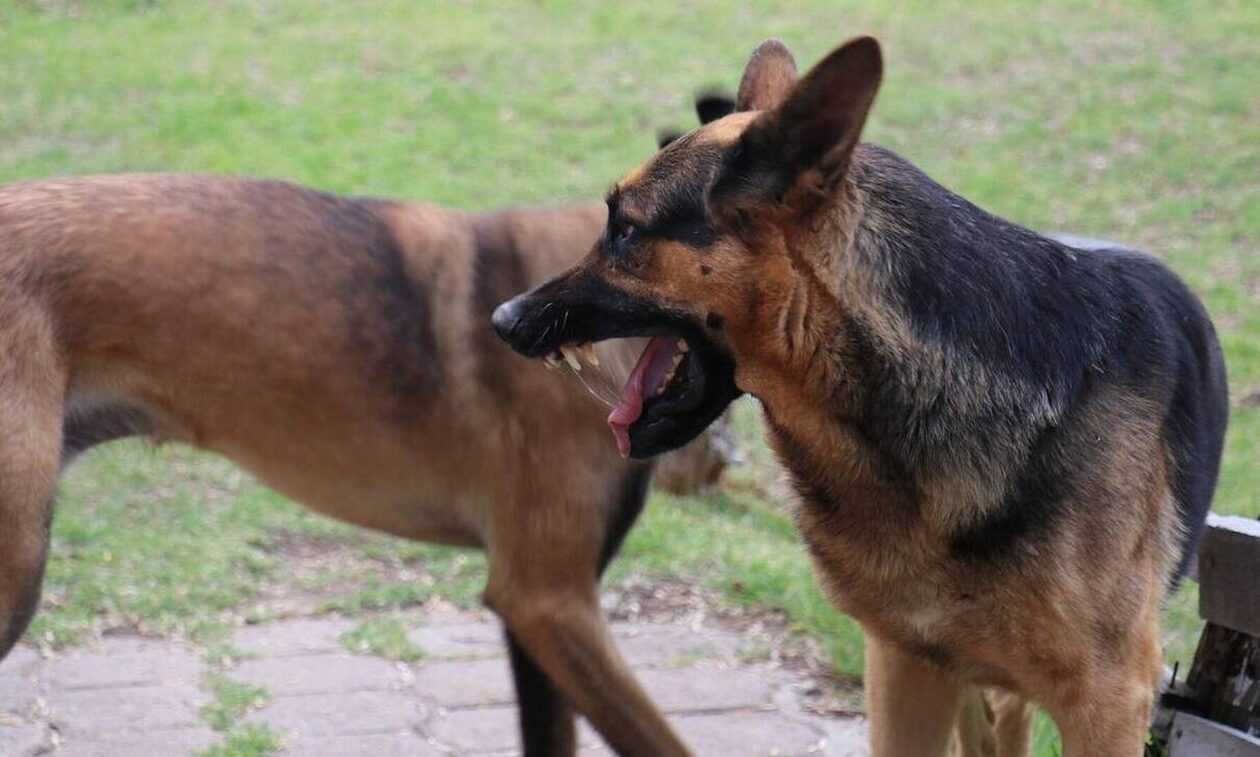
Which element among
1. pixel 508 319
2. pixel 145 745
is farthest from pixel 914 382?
pixel 145 745

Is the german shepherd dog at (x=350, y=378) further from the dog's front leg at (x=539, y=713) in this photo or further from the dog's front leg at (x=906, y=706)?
the dog's front leg at (x=906, y=706)

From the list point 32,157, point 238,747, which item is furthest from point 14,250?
point 32,157

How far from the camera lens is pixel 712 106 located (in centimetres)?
359

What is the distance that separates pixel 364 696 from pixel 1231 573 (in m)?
2.39

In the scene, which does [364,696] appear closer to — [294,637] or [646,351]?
[294,637]

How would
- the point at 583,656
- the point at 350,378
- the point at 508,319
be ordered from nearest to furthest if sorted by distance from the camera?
1. the point at 508,319
2. the point at 583,656
3. the point at 350,378

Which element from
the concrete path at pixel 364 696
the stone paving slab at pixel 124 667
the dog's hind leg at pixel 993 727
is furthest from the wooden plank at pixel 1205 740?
the stone paving slab at pixel 124 667

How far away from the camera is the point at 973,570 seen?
9.62ft

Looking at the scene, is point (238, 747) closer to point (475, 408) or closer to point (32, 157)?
point (475, 408)

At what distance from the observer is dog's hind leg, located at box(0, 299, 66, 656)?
3576 millimetres

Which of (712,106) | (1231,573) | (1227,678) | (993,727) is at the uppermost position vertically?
(712,106)

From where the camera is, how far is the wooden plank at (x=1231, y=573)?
11.3 feet

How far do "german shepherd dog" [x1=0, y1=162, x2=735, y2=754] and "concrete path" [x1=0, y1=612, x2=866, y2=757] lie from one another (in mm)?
492

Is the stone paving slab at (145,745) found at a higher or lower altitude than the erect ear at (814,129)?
lower
